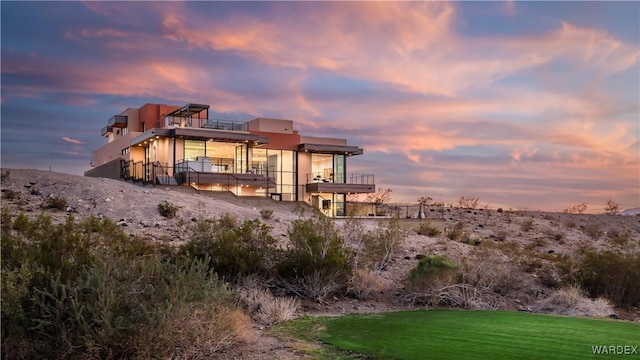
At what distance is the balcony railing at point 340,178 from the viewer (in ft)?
153

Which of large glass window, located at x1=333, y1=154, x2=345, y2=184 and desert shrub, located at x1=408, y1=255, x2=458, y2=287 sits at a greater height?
large glass window, located at x1=333, y1=154, x2=345, y2=184

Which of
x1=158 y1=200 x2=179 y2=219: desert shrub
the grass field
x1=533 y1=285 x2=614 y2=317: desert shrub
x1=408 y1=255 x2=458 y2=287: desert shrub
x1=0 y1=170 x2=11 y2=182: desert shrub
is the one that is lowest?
x1=533 y1=285 x2=614 y2=317: desert shrub

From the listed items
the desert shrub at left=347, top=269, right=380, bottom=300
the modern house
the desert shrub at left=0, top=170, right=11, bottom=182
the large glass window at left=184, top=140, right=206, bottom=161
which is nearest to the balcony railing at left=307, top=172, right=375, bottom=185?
the modern house

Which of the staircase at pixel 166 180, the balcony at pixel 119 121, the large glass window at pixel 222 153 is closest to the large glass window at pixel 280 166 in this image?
the large glass window at pixel 222 153

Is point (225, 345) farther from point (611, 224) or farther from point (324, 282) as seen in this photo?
point (611, 224)

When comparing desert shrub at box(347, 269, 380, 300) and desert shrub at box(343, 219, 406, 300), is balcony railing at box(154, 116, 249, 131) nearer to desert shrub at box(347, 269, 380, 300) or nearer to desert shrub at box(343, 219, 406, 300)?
desert shrub at box(343, 219, 406, 300)

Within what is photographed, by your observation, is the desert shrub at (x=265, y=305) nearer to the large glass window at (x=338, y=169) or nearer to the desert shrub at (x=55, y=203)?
the desert shrub at (x=55, y=203)

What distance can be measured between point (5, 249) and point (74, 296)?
11.3 feet

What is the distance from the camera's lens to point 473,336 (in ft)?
33.7

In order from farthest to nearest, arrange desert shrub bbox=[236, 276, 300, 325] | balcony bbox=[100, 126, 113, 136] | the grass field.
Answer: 1. balcony bbox=[100, 126, 113, 136]
2. desert shrub bbox=[236, 276, 300, 325]
3. the grass field

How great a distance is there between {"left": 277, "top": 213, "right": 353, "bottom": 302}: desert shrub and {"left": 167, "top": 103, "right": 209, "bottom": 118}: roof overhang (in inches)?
1061

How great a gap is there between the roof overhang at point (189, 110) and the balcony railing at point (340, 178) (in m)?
Result: 9.51

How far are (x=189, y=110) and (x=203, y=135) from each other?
144 inches

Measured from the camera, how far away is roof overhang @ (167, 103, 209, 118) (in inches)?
1677
